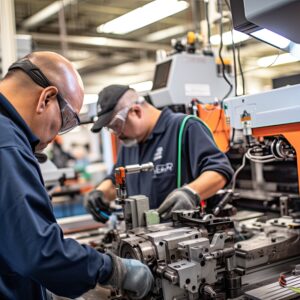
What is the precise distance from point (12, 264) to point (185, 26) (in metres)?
6.54

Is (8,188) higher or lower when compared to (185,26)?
lower

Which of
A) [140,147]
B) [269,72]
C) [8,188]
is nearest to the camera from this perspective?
[8,188]

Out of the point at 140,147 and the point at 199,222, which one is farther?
the point at 140,147

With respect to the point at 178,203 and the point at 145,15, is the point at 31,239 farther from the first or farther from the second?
the point at 145,15

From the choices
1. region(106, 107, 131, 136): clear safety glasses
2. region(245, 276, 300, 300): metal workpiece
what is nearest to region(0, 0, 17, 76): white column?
region(106, 107, 131, 136): clear safety glasses

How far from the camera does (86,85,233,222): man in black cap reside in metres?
1.79

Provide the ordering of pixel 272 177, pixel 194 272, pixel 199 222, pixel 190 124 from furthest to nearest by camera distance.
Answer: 1. pixel 272 177
2. pixel 190 124
3. pixel 199 222
4. pixel 194 272

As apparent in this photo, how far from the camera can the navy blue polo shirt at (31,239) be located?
2.76 ft

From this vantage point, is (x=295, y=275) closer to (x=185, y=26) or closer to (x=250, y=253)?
(x=250, y=253)

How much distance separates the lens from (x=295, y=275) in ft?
4.32

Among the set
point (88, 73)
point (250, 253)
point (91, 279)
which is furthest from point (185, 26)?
point (91, 279)

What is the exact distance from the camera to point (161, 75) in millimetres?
2551

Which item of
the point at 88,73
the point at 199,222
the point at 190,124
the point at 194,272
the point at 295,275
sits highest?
the point at 88,73

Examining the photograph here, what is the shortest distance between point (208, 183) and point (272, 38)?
744mm
